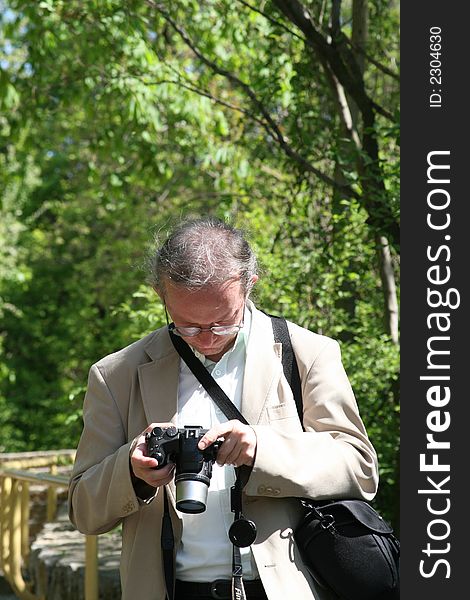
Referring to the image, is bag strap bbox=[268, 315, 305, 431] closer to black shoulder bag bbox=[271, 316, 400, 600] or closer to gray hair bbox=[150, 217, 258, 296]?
gray hair bbox=[150, 217, 258, 296]

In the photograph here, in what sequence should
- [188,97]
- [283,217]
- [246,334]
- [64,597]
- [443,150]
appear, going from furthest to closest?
[188,97], [283,217], [64,597], [246,334], [443,150]

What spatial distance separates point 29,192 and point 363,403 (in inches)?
567

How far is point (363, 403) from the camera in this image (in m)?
5.89

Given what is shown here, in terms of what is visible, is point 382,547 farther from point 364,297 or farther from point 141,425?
point 364,297

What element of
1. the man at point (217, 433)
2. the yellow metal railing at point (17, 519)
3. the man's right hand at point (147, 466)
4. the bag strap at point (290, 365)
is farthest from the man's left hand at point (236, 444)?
the yellow metal railing at point (17, 519)

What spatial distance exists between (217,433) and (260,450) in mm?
137

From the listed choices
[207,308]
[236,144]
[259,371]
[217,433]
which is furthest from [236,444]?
[236,144]

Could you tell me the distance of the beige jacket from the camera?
111 inches

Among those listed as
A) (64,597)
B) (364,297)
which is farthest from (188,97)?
(64,597)

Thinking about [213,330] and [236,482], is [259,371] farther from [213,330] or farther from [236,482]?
[236,482]

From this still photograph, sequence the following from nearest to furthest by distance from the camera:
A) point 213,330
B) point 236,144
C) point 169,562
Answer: point 169,562 → point 213,330 → point 236,144

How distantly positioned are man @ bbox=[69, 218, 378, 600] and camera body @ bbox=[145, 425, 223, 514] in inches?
1.0

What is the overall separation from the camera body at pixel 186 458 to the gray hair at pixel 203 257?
0.42 metres

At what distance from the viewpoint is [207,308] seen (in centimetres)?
292
